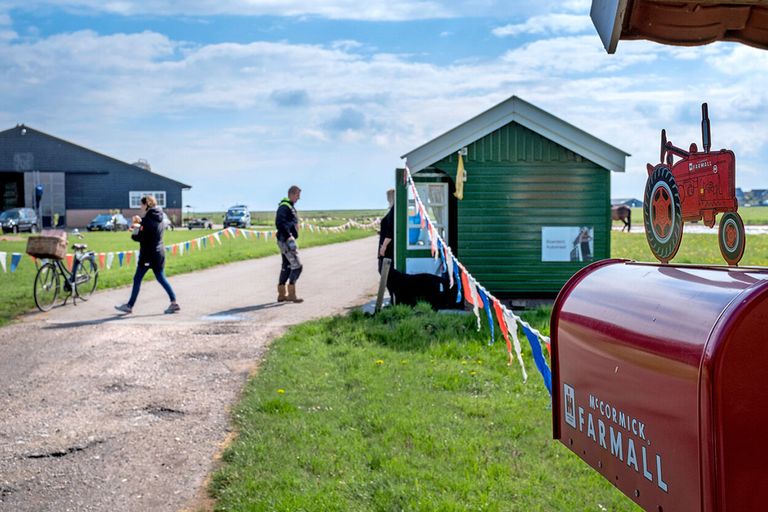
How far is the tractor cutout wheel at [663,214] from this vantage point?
3566mm

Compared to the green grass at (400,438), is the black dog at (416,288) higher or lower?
higher

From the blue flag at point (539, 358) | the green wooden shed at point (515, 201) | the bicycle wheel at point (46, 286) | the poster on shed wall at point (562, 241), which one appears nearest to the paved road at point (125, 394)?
the bicycle wheel at point (46, 286)

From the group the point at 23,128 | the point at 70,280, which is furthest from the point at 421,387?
the point at 23,128

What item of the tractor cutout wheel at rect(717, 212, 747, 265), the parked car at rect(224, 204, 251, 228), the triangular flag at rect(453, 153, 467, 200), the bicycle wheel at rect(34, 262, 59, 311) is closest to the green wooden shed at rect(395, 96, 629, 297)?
the triangular flag at rect(453, 153, 467, 200)

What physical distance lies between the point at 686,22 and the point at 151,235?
1101 cm

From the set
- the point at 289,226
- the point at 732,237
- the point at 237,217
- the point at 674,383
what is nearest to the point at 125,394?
the point at 732,237

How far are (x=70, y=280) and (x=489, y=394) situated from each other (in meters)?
9.67

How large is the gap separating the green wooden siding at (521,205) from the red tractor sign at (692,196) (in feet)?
36.0

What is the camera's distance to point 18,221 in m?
51.3

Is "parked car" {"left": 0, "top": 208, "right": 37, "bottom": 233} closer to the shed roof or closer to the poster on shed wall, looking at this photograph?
the shed roof

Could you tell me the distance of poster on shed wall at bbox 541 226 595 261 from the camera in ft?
49.6

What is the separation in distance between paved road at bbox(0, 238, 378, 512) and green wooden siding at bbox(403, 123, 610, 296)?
8.77 feet

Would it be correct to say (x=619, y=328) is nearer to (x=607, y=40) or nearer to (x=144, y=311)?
(x=607, y=40)

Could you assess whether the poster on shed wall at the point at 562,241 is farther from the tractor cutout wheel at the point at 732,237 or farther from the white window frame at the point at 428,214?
the tractor cutout wheel at the point at 732,237
